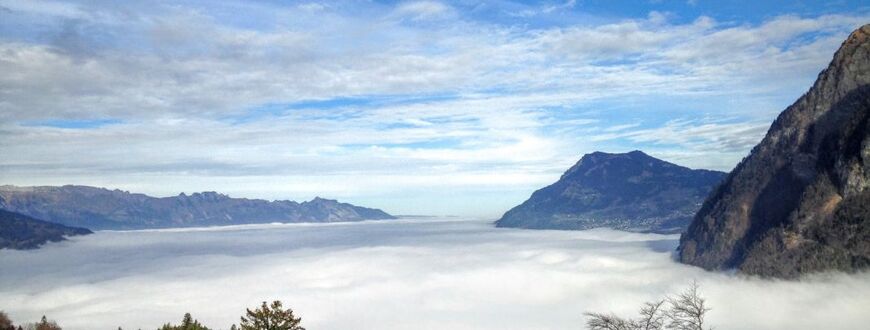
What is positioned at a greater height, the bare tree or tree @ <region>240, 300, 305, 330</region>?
the bare tree

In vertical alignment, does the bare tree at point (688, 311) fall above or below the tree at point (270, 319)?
above

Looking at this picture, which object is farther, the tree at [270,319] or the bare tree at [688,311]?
the tree at [270,319]

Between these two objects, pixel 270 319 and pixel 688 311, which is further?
pixel 270 319

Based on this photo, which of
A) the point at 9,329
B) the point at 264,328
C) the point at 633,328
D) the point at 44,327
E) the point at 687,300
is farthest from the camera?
the point at 44,327

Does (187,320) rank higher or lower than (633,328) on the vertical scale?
lower

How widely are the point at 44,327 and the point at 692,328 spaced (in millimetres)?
129978

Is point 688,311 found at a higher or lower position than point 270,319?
higher

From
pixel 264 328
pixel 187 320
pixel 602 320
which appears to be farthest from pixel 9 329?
pixel 602 320

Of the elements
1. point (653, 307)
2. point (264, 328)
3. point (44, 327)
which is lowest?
point (44, 327)

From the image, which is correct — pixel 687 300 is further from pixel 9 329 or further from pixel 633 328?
pixel 9 329

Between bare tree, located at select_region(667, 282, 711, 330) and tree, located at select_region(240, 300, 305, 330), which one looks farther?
tree, located at select_region(240, 300, 305, 330)

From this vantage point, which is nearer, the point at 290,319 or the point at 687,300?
the point at 687,300

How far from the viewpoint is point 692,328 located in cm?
4928

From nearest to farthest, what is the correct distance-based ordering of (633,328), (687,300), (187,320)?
(687,300) → (633,328) → (187,320)
